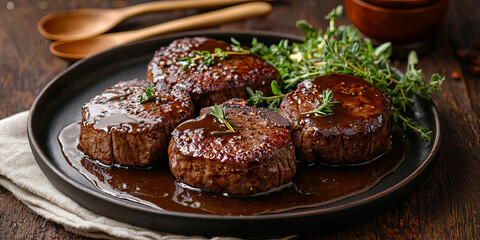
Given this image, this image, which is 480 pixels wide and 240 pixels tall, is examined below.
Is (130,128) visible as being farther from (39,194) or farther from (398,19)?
(398,19)

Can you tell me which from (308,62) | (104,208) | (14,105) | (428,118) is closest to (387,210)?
(428,118)

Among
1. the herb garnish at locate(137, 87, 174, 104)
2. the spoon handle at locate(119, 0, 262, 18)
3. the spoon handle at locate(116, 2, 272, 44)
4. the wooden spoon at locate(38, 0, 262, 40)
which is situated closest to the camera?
the herb garnish at locate(137, 87, 174, 104)

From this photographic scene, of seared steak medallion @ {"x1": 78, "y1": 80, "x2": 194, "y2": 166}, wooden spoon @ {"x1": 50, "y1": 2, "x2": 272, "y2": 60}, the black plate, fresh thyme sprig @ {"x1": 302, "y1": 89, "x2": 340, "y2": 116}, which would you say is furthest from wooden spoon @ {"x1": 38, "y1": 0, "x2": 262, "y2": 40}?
fresh thyme sprig @ {"x1": 302, "y1": 89, "x2": 340, "y2": 116}

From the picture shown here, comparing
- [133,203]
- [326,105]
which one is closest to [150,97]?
[133,203]

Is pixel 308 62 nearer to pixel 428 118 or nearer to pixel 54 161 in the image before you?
pixel 428 118

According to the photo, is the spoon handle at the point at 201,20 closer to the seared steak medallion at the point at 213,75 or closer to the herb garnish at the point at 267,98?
the seared steak medallion at the point at 213,75

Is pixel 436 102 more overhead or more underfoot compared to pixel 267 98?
more underfoot

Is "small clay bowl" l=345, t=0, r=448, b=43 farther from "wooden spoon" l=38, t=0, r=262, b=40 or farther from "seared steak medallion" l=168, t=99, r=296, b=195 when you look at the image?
"seared steak medallion" l=168, t=99, r=296, b=195
